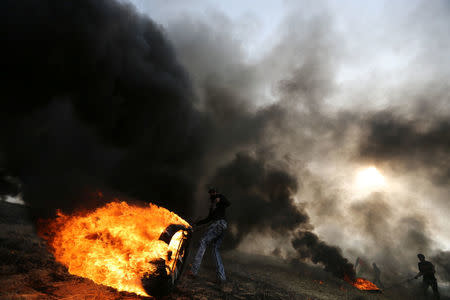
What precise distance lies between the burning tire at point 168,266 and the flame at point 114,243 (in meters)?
0.04

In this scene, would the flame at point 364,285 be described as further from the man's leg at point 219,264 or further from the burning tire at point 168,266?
the burning tire at point 168,266

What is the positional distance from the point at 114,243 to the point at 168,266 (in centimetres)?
188

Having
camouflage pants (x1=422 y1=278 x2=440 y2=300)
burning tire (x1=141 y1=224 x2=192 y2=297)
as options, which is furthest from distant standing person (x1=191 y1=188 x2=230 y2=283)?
camouflage pants (x1=422 y1=278 x2=440 y2=300)

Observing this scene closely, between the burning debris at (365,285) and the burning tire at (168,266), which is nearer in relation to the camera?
the burning tire at (168,266)

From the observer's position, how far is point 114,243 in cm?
508

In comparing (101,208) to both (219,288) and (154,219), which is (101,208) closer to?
(154,219)

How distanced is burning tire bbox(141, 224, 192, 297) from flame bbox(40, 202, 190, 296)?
0.04m

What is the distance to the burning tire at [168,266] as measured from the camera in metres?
3.99

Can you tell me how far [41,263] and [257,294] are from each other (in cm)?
648

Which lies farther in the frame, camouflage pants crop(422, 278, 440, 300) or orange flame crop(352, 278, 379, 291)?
orange flame crop(352, 278, 379, 291)

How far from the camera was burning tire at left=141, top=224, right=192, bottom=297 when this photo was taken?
3.99 metres

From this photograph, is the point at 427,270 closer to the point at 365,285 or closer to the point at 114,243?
the point at 365,285

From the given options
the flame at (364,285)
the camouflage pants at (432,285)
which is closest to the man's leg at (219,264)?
the flame at (364,285)

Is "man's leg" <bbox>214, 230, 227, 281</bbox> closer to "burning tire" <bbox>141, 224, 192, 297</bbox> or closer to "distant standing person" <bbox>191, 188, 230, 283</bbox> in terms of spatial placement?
"distant standing person" <bbox>191, 188, 230, 283</bbox>
